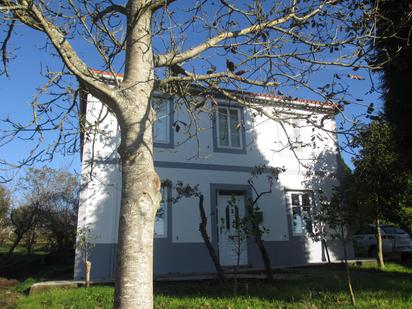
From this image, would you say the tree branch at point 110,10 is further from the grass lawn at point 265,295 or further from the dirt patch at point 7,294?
the dirt patch at point 7,294

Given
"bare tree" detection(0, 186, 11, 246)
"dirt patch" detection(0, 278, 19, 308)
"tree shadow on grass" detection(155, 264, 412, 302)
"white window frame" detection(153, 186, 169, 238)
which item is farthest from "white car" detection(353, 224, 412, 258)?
"bare tree" detection(0, 186, 11, 246)

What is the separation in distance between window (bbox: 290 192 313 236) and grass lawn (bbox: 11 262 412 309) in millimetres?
4554

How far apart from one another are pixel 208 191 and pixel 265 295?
6534 millimetres

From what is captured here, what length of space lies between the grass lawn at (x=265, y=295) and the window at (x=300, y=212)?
4.55 meters

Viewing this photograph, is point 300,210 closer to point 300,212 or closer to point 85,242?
point 300,212

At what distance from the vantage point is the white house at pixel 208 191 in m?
12.5

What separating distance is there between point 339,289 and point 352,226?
140cm

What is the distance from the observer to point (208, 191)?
45.8 ft

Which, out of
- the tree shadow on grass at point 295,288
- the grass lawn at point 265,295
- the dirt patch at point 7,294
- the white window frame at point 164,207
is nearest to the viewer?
the grass lawn at point 265,295

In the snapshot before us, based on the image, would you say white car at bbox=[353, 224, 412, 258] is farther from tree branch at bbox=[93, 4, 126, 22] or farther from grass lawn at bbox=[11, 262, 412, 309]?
tree branch at bbox=[93, 4, 126, 22]

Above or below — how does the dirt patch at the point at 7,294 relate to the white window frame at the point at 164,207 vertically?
below

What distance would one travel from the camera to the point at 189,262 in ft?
43.2

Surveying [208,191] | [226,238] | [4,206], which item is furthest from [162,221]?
[4,206]

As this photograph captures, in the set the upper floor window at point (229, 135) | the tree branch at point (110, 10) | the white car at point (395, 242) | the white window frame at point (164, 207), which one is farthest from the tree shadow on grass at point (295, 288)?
the white car at point (395, 242)
